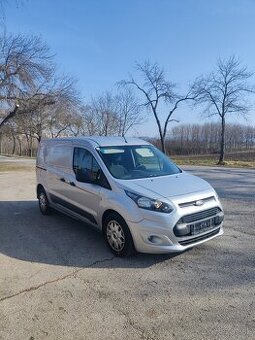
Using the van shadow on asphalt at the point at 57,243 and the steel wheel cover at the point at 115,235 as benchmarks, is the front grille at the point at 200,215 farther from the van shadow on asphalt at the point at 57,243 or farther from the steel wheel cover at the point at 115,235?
the steel wheel cover at the point at 115,235

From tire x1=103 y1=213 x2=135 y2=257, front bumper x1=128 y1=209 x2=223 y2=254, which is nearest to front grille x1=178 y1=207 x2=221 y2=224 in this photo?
front bumper x1=128 y1=209 x2=223 y2=254

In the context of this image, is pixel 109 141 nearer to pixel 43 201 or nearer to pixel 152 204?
pixel 152 204

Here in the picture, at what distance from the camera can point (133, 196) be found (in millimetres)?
4785

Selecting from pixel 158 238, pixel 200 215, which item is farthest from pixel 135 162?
pixel 158 238

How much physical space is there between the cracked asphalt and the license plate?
408 millimetres

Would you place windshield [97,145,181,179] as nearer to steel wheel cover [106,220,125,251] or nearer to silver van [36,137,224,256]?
silver van [36,137,224,256]

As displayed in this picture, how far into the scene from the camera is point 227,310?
3.49 metres

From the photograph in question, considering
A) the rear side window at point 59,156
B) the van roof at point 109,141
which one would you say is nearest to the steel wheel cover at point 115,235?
the van roof at point 109,141

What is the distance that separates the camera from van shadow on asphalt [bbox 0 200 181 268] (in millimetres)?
4891

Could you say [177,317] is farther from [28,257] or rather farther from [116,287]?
[28,257]

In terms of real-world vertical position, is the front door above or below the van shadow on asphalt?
above

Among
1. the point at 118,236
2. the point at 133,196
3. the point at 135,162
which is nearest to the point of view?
the point at 133,196

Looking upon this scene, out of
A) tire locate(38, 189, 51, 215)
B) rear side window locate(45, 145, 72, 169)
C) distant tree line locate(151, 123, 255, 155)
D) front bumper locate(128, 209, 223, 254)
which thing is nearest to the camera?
front bumper locate(128, 209, 223, 254)

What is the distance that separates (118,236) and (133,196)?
26.2 inches
